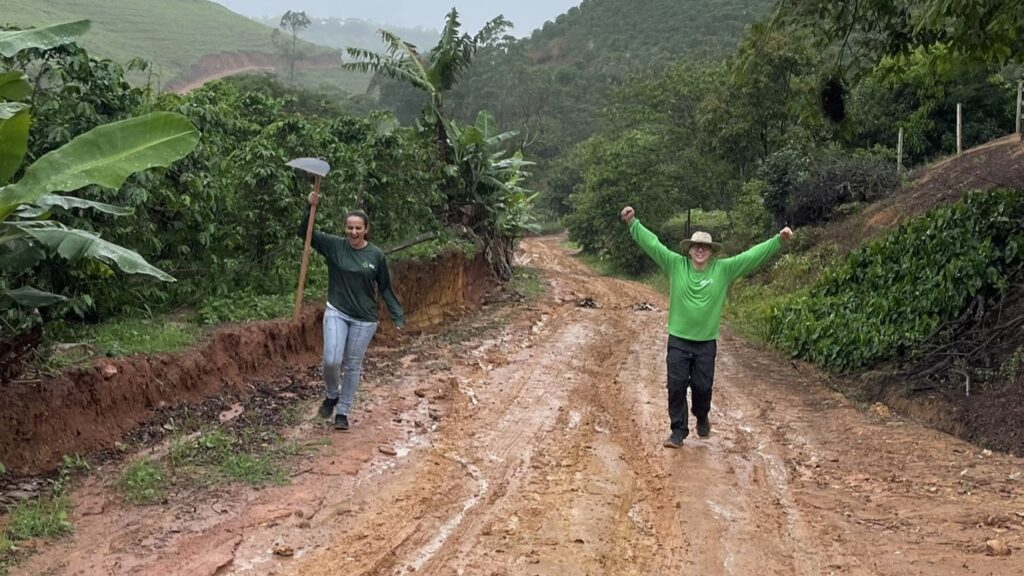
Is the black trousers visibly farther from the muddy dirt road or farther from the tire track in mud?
Result: the tire track in mud

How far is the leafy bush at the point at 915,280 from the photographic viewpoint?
903cm

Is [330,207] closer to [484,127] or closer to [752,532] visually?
[752,532]

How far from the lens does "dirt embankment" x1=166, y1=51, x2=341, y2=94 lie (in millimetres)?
77500

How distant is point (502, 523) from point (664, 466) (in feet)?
6.14

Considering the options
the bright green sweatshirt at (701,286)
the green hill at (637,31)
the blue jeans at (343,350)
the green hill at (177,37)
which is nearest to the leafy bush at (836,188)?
the bright green sweatshirt at (701,286)

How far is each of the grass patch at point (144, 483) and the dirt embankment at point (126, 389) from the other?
60 cm

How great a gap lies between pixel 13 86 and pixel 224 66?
9136 cm

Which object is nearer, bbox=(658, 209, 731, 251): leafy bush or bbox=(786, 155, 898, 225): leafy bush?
bbox=(786, 155, 898, 225): leafy bush

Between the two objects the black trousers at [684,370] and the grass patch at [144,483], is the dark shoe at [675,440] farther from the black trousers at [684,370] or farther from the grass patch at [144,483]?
the grass patch at [144,483]

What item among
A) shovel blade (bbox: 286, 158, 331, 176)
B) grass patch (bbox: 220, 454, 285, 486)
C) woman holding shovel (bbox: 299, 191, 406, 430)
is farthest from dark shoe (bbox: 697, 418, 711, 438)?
shovel blade (bbox: 286, 158, 331, 176)

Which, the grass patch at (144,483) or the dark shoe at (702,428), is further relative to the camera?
the dark shoe at (702,428)

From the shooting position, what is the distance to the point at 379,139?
41.2 feet

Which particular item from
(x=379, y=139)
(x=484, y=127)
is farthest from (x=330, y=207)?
(x=484, y=127)

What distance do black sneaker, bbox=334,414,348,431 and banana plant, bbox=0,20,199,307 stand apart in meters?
2.07
